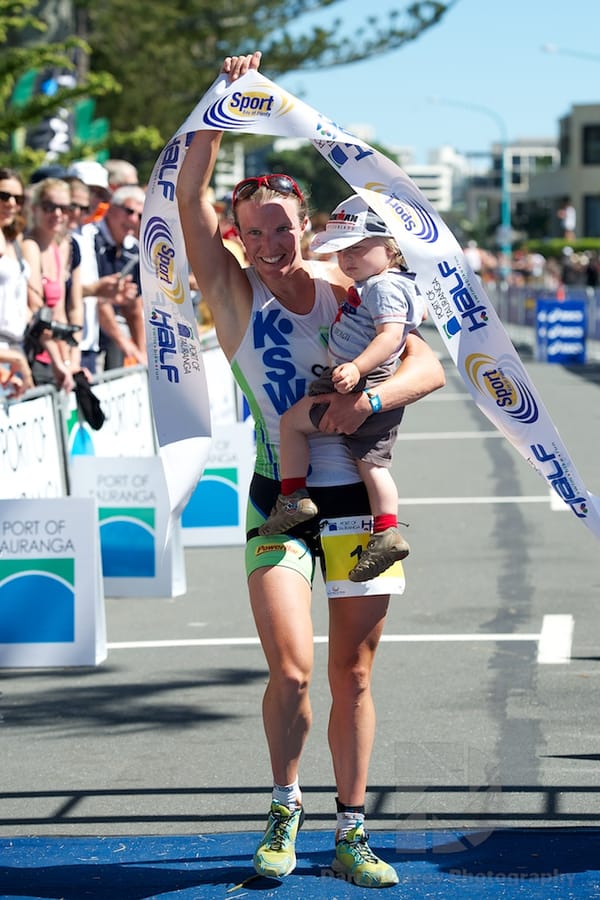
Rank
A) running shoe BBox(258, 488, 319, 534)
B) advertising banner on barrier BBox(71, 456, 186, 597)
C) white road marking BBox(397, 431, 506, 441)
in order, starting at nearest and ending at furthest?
running shoe BBox(258, 488, 319, 534) < advertising banner on barrier BBox(71, 456, 186, 597) < white road marking BBox(397, 431, 506, 441)

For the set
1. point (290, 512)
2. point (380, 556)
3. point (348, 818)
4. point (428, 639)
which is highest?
point (290, 512)

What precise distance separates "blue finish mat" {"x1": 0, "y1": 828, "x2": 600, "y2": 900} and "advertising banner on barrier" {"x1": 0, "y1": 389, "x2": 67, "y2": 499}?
3.41 metres

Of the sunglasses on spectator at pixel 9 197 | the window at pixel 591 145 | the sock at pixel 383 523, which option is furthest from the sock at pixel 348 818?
the window at pixel 591 145

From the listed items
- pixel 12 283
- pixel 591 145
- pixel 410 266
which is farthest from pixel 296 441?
pixel 591 145

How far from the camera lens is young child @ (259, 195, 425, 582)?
4.60 meters

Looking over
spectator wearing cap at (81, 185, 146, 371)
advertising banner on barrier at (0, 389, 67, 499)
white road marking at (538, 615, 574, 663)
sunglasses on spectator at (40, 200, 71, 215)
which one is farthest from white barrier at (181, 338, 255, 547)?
white road marking at (538, 615, 574, 663)

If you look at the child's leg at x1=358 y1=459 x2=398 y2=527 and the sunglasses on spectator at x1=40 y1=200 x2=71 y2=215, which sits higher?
Answer: the sunglasses on spectator at x1=40 y1=200 x2=71 y2=215

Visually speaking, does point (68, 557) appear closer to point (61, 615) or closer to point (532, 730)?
point (61, 615)

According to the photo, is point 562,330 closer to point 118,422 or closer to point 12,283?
point 118,422

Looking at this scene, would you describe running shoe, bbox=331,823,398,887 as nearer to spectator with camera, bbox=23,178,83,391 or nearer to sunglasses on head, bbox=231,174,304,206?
sunglasses on head, bbox=231,174,304,206

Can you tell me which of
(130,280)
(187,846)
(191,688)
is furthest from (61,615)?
(130,280)

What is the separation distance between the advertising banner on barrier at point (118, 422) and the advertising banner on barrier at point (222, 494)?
1.95ft

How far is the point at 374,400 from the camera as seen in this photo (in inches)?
183

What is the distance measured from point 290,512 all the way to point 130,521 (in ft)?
14.7
